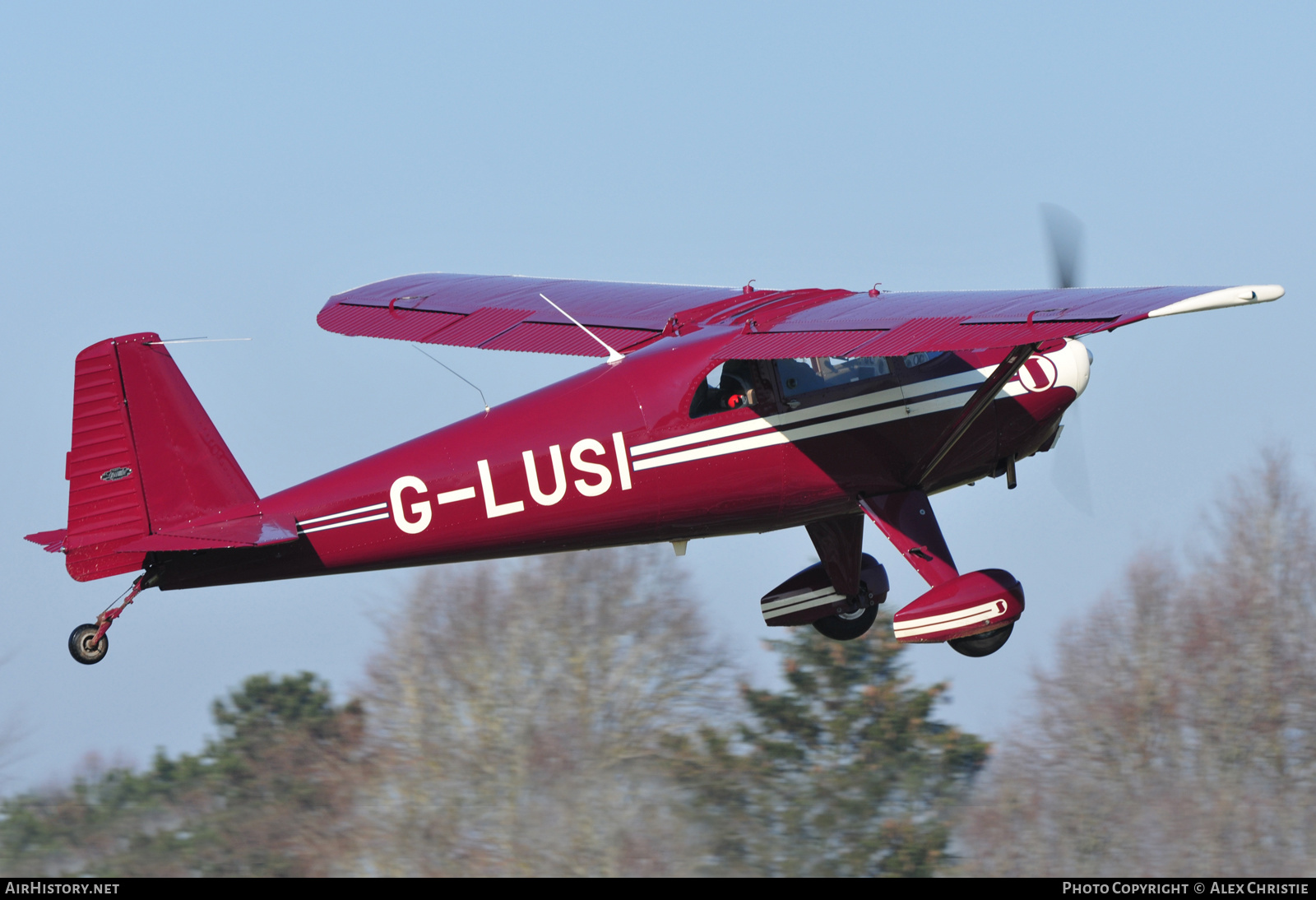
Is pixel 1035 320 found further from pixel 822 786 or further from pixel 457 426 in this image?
pixel 822 786

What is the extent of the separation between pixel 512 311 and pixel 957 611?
171 inches

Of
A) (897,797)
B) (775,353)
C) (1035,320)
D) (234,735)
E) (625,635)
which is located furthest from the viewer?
(234,735)

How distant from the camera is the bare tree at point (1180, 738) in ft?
65.3

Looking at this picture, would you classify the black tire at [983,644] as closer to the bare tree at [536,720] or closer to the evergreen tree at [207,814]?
the bare tree at [536,720]

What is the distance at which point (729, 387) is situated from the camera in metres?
9.95

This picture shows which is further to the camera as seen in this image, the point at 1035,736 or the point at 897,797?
Result: the point at 897,797

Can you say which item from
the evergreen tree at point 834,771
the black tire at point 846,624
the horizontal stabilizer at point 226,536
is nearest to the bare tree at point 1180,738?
the evergreen tree at point 834,771

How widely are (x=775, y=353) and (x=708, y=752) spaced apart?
16.1 m

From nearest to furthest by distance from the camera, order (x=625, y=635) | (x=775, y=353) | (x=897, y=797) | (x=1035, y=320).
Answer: (x=1035, y=320) → (x=775, y=353) → (x=897, y=797) → (x=625, y=635)

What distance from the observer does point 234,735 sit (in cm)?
3259

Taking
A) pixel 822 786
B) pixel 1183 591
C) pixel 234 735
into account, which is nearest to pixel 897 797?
pixel 822 786

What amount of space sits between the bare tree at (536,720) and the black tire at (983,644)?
11.4 metres

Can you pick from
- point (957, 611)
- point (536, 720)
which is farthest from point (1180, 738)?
point (957, 611)

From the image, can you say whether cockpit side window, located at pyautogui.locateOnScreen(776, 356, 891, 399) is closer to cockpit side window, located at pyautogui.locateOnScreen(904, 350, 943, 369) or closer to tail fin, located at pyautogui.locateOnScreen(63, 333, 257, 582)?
cockpit side window, located at pyautogui.locateOnScreen(904, 350, 943, 369)
